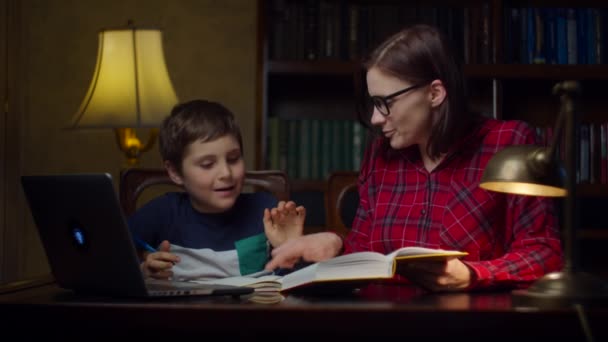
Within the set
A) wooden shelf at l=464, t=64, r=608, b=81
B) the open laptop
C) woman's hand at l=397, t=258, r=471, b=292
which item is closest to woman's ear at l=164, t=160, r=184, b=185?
the open laptop

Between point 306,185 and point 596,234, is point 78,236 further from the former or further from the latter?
point 596,234

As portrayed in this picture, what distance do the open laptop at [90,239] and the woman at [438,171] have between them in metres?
0.38

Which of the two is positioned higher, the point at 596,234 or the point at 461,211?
the point at 461,211

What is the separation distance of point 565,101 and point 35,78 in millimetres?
2457

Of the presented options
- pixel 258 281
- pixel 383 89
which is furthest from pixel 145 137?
pixel 258 281

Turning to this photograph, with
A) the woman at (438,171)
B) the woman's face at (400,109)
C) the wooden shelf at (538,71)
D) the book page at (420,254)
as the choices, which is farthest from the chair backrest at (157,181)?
the wooden shelf at (538,71)

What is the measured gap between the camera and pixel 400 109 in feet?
5.24

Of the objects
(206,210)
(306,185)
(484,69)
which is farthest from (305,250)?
(484,69)

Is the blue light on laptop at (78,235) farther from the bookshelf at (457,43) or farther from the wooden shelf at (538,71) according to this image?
the wooden shelf at (538,71)

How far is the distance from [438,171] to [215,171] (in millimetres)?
462

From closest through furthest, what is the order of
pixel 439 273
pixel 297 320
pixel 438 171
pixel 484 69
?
pixel 297 320
pixel 439 273
pixel 438 171
pixel 484 69

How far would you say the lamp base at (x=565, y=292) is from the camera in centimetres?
100

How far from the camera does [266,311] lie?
3.20 ft

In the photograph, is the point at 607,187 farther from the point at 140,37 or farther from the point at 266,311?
the point at 266,311
